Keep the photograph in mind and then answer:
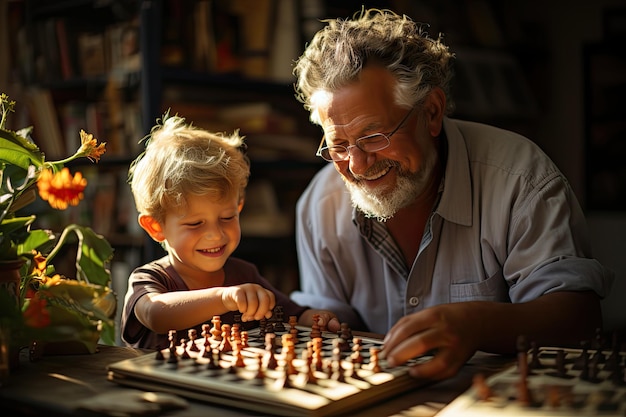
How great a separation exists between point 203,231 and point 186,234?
0.04 metres

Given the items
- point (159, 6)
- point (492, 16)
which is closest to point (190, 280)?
point (159, 6)

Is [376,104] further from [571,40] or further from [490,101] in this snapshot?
[571,40]

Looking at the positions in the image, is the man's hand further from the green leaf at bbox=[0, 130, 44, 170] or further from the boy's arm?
the green leaf at bbox=[0, 130, 44, 170]

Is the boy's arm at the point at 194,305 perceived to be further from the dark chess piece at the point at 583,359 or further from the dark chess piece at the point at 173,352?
the dark chess piece at the point at 583,359

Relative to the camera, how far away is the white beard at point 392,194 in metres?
2.01

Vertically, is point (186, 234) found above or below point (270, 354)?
above

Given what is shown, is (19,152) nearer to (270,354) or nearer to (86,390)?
(86,390)

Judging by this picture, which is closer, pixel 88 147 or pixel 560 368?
pixel 560 368

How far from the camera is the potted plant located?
1.25m

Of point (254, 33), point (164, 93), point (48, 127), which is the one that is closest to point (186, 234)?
point (164, 93)

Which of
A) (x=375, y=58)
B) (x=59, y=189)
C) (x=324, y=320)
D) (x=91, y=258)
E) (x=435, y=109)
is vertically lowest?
(x=324, y=320)

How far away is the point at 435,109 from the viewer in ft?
6.95

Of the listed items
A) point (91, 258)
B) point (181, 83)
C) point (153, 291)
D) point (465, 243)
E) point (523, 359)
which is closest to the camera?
point (523, 359)

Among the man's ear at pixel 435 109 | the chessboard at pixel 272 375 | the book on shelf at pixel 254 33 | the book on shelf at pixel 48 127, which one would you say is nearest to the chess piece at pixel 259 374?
the chessboard at pixel 272 375
